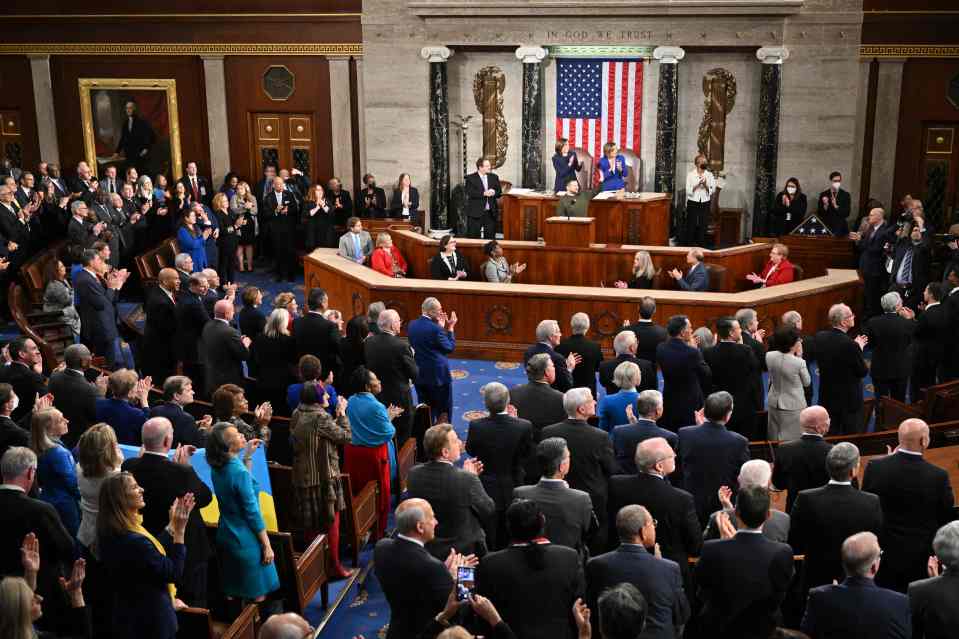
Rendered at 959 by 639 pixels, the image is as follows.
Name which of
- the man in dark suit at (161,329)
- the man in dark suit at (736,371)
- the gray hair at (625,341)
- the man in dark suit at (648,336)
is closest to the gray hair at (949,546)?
the gray hair at (625,341)

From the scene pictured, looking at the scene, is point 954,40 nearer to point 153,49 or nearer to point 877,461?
point 877,461

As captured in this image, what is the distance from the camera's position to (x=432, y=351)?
29.4 feet

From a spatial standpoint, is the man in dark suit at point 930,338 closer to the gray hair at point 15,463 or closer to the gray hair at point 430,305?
the gray hair at point 430,305

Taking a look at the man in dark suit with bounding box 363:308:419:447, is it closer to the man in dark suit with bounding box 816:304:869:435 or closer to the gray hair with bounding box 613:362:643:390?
the gray hair with bounding box 613:362:643:390

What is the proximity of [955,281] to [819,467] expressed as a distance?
4670 mm

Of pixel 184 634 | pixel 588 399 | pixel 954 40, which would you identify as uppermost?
pixel 954 40

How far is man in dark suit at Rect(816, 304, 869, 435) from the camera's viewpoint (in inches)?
324

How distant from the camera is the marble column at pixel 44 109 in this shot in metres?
18.7

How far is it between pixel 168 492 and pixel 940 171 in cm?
1422

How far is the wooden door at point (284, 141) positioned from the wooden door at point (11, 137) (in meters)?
4.58

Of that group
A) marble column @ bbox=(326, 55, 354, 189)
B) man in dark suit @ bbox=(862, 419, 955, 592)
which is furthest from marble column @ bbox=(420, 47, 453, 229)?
man in dark suit @ bbox=(862, 419, 955, 592)

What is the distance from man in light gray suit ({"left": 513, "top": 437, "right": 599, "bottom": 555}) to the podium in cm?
781

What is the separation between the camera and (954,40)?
15.5 meters

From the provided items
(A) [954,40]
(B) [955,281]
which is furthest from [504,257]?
(A) [954,40]
